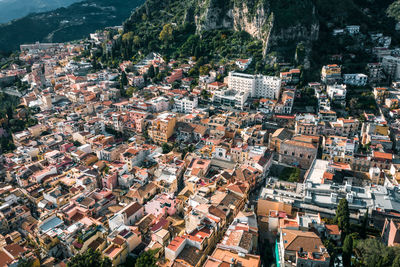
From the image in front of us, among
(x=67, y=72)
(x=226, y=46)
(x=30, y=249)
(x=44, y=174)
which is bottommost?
(x=30, y=249)

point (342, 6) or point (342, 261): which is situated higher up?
point (342, 6)

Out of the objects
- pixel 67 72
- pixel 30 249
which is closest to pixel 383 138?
pixel 30 249

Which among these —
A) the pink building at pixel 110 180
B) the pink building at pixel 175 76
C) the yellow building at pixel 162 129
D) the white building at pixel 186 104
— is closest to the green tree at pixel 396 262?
the pink building at pixel 110 180

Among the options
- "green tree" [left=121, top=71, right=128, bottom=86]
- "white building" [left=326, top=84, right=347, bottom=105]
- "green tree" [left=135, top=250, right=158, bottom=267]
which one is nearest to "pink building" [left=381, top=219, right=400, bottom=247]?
"green tree" [left=135, top=250, right=158, bottom=267]

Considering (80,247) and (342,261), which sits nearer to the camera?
(342,261)

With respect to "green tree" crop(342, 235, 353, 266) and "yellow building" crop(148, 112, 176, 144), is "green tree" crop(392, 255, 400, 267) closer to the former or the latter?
"green tree" crop(342, 235, 353, 266)

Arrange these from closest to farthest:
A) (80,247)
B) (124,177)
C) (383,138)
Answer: (80,247) → (124,177) → (383,138)

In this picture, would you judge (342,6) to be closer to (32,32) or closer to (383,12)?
(383,12)

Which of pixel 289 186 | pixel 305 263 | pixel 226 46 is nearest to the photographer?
pixel 305 263
